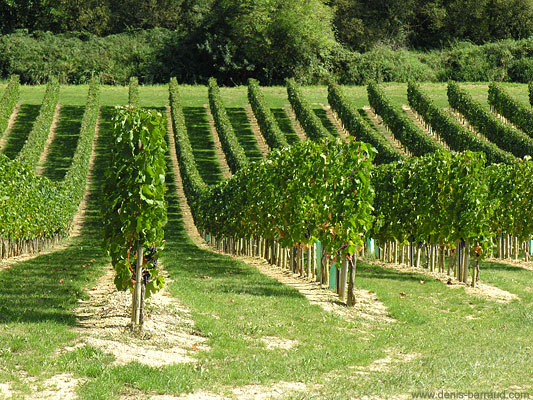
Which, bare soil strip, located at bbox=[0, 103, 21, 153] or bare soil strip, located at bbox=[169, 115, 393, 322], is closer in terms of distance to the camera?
bare soil strip, located at bbox=[169, 115, 393, 322]

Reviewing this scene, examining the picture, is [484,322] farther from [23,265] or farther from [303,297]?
[23,265]

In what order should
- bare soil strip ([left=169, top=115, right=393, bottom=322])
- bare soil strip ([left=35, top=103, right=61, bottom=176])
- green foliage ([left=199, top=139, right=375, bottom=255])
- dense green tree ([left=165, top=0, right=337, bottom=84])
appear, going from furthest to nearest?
dense green tree ([left=165, top=0, right=337, bottom=84]), bare soil strip ([left=35, top=103, right=61, bottom=176]), green foliage ([left=199, top=139, right=375, bottom=255]), bare soil strip ([left=169, top=115, right=393, bottom=322])

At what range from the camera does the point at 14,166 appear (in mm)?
27516

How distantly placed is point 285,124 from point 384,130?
8960 mm

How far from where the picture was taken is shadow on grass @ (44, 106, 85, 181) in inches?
2045

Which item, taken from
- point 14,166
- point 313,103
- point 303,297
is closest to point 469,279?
point 303,297

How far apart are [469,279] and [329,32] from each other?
69.4 m

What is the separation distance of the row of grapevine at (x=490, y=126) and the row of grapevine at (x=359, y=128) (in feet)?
28.9

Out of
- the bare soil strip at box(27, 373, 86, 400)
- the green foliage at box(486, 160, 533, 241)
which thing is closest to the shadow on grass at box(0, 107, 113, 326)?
the bare soil strip at box(27, 373, 86, 400)

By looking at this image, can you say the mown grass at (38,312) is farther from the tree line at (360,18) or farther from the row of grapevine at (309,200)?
the tree line at (360,18)

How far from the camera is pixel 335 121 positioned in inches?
2564

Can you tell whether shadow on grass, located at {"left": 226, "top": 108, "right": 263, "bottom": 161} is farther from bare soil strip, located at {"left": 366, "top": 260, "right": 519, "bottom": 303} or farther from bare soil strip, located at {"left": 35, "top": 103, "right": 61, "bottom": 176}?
bare soil strip, located at {"left": 366, "top": 260, "right": 519, "bottom": 303}

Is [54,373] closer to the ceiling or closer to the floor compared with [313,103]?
closer to the floor

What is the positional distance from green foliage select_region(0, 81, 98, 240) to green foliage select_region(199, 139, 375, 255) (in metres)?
8.11
